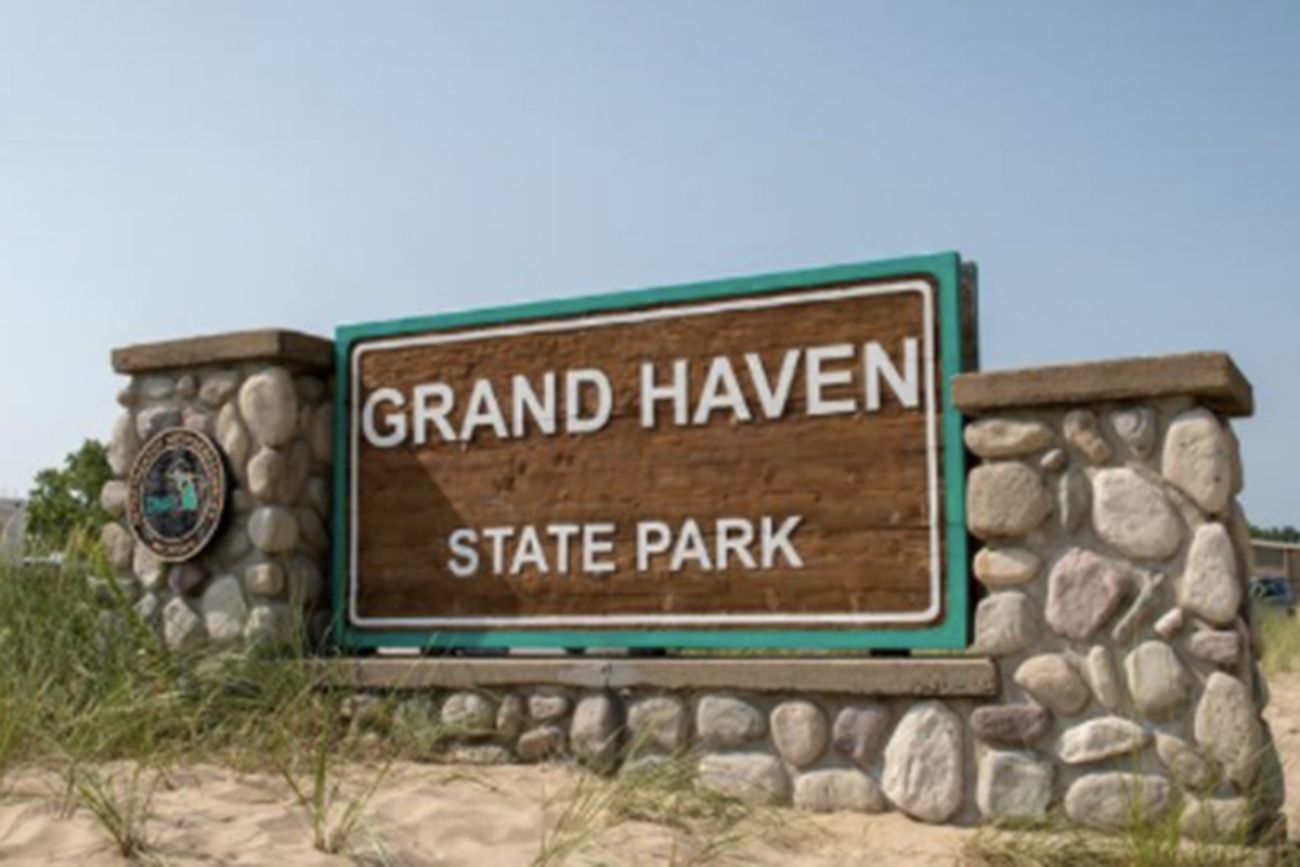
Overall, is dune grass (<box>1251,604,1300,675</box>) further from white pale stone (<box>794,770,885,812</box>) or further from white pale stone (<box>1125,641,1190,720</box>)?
white pale stone (<box>794,770,885,812</box>)

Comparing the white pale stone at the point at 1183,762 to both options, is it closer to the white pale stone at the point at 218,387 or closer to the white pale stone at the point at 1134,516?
the white pale stone at the point at 1134,516

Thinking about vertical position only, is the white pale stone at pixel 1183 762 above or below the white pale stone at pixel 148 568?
below

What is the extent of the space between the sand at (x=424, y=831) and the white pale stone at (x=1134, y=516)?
1169 mm

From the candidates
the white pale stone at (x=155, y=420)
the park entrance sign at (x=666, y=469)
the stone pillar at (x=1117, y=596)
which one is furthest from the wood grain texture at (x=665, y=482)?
the white pale stone at (x=155, y=420)

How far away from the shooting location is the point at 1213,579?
496 cm

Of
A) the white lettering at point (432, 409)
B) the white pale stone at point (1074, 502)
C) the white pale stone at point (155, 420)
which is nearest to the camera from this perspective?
the white pale stone at point (1074, 502)

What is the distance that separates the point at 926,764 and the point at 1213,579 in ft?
3.96

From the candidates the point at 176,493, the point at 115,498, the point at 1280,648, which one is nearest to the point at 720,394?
the point at 176,493

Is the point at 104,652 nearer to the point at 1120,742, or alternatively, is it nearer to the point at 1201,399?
the point at 1120,742

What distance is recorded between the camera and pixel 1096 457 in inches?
204

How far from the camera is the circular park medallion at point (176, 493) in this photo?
685 centimetres

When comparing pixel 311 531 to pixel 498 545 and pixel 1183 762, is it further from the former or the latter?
pixel 1183 762

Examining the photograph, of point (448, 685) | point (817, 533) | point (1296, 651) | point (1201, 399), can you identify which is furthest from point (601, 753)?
point (1296, 651)

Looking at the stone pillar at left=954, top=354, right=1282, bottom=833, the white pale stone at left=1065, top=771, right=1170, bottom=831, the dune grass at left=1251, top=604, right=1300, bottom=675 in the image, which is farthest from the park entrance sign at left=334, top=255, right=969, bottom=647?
the dune grass at left=1251, top=604, right=1300, bottom=675
